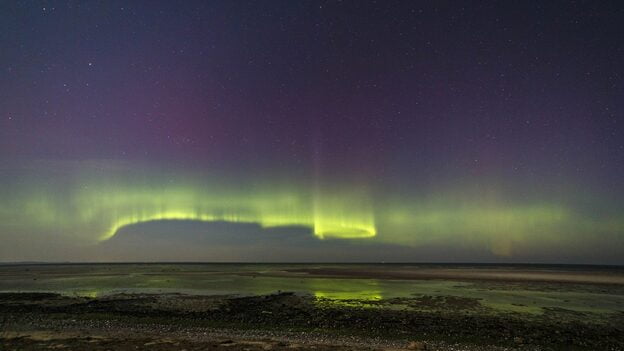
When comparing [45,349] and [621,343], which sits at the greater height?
[45,349]

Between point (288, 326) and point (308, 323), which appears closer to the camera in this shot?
point (288, 326)

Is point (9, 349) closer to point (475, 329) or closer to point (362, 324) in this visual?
point (362, 324)

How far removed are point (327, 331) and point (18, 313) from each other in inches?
1078

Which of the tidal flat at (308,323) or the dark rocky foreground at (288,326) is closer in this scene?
the dark rocky foreground at (288,326)

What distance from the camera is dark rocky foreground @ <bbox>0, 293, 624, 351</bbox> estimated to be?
2059cm

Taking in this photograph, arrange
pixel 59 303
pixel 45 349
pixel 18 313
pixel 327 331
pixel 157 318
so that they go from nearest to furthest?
pixel 45 349 < pixel 327 331 < pixel 157 318 < pixel 18 313 < pixel 59 303

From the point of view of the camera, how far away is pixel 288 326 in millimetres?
26562

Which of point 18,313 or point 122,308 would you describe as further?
point 122,308

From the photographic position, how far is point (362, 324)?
87.7 feet

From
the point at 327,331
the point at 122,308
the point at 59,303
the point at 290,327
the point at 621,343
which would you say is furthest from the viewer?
the point at 59,303

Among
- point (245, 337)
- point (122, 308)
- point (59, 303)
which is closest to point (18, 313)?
point (59, 303)

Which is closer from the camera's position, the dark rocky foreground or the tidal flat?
the dark rocky foreground

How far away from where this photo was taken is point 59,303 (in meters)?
36.7

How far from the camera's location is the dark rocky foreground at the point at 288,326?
20.6 meters
